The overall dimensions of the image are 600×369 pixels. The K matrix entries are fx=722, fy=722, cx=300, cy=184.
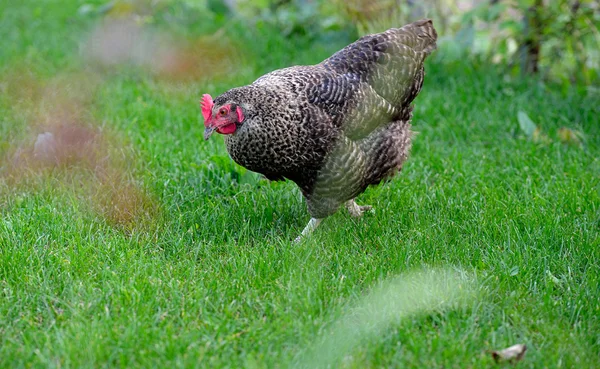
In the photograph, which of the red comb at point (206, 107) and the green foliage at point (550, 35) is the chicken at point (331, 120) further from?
the green foliage at point (550, 35)

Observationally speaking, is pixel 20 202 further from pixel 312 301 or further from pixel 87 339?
pixel 312 301

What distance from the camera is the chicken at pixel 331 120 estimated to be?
3.79 m

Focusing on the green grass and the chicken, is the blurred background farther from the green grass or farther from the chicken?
the chicken

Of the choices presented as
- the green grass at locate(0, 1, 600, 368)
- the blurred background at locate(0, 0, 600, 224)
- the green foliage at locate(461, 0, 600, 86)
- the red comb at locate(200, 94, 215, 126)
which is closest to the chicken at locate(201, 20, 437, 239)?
the red comb at locate(200, 94, 215, 126)

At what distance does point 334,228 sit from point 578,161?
1990 millimetres

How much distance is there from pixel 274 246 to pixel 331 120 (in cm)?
76

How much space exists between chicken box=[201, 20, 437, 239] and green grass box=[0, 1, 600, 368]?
36 centimetres

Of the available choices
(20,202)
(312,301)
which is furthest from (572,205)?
(20,202)

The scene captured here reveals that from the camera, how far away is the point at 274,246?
12.9 feet

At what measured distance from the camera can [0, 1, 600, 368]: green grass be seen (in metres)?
3.04

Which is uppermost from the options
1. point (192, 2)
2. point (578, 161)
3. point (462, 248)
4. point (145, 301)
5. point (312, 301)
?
point (192, 2)

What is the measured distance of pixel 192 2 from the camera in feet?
25.9

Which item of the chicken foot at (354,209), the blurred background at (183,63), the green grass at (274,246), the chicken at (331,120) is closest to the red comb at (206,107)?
the chicken at (331,120)

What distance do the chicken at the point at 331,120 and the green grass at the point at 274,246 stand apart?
36 centimetres
